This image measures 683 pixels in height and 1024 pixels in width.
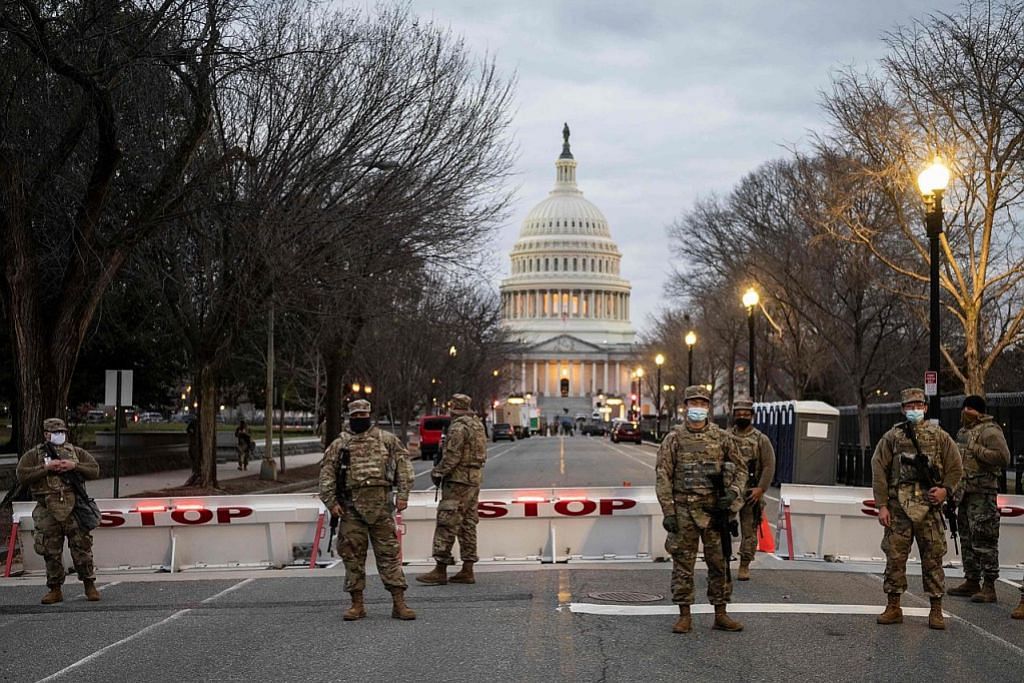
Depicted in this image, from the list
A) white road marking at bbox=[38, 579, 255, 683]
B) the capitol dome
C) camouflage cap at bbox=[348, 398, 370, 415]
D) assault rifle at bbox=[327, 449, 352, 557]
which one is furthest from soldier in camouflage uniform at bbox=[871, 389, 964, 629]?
the capitol dome

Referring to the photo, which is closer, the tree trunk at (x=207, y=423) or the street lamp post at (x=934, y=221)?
the street lamp post at (x=934, y=221)

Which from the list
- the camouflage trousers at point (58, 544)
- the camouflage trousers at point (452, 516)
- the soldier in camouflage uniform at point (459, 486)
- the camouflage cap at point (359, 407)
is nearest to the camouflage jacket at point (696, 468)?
the camouflage cap at point (359, 407)

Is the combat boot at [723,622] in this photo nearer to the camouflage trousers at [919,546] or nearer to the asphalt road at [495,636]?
the asphalt road at [495,636]

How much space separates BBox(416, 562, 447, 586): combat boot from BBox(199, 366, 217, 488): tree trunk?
1665 cm

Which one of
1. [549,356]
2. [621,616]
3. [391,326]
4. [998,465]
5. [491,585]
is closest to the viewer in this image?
[621,616]

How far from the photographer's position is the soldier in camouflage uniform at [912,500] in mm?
10641

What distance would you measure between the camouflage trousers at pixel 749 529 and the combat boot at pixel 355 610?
4.17 metres

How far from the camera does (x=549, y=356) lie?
7136 inches

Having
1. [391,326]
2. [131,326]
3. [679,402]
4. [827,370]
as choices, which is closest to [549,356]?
[679,402]

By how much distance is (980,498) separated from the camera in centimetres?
1218

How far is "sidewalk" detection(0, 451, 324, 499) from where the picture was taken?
29.9 metres

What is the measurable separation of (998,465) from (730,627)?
10.7ft

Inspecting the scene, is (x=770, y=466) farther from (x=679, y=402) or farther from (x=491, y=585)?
(x=679, y=402)

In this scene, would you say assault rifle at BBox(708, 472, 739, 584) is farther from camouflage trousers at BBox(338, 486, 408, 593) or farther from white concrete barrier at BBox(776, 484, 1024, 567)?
white concrete barrier at BBox(776, 484, 1024, 567)
